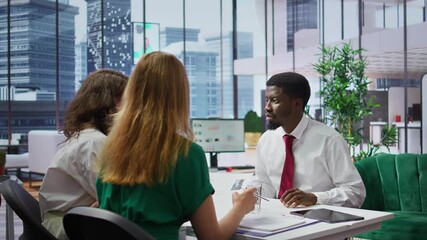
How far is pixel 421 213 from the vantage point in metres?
3.37

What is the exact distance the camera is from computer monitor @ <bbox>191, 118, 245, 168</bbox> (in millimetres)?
5117

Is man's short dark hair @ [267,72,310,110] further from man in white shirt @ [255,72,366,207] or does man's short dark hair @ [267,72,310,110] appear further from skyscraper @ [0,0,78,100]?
skyscraper @ [0,0,78,100]

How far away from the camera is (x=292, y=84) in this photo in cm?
263

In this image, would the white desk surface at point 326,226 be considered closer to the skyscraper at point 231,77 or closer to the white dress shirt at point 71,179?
the white dress shirt at point 71,179

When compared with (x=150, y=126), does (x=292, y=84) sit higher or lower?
higher

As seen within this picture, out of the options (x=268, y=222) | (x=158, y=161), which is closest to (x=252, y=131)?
(x=268, y=222)

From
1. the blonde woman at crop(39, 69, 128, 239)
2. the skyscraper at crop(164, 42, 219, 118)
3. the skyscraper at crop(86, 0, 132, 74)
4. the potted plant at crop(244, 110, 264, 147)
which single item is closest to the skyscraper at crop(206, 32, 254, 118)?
the skyscraper at crop(164, 42, 219, 118)

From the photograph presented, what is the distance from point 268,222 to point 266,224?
4cm

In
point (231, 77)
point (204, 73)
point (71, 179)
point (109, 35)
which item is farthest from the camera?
point (231, 77)

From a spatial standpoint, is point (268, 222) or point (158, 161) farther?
point (268, 222)

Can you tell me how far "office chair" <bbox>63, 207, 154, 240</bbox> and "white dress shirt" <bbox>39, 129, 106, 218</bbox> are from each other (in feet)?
2.14

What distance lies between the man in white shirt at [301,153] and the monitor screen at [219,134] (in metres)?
2.35

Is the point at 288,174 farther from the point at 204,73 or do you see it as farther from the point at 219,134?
the point at 204,73

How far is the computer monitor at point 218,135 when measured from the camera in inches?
201
